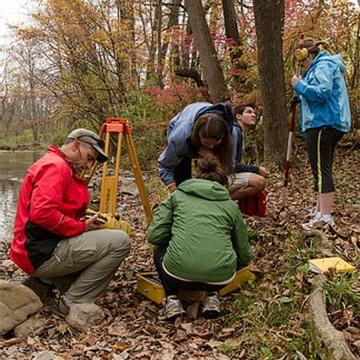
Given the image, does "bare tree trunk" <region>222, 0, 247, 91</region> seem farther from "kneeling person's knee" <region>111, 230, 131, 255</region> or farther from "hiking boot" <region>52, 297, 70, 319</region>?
"hiking boot" <region>52, 297, 70, 319</region>

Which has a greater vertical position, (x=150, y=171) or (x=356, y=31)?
(x=356, y=31)

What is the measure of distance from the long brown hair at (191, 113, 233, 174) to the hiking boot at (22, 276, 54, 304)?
5.20 ft

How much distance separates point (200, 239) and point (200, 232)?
→ 0.15 feet

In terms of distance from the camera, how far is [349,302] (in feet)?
9.09

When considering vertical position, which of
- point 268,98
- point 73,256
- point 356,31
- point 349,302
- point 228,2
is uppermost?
point 228,2

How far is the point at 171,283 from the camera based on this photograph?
327 cm

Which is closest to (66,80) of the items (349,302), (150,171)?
(150,171)

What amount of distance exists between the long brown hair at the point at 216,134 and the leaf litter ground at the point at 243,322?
0.85 metres

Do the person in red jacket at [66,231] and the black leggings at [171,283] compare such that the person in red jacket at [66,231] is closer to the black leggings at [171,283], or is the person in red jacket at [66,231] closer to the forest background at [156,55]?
the black leggings at [171,283]

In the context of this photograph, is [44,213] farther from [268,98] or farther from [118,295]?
[268,98]

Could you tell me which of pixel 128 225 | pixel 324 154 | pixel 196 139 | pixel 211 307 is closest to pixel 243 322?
pixel 211 307

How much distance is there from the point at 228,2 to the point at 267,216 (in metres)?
6.37

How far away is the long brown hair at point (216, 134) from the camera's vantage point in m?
3.59

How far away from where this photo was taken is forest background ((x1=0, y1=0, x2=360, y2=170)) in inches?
326
